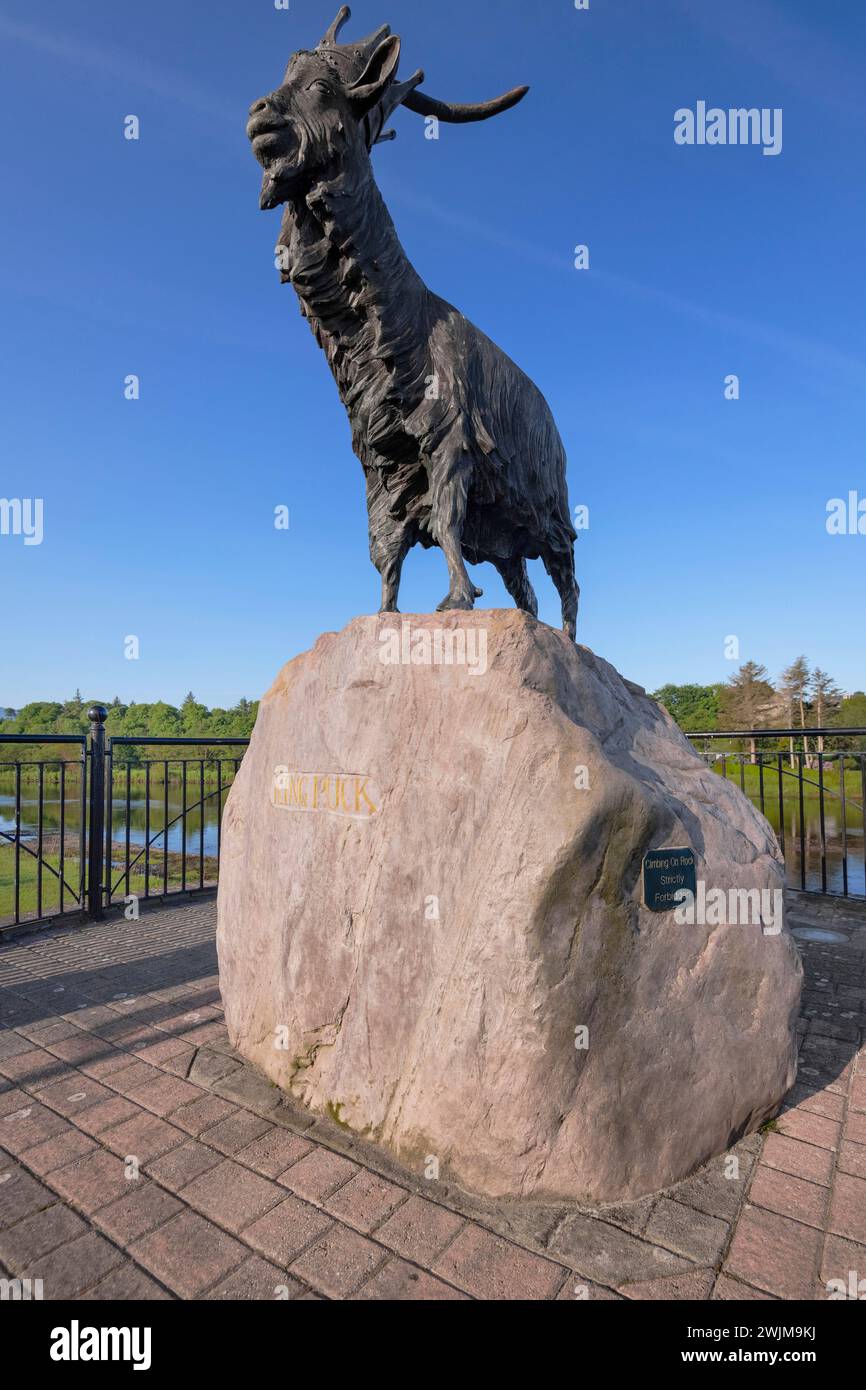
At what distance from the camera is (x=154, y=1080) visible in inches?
113

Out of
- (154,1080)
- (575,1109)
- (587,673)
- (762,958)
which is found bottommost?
(154,1080)

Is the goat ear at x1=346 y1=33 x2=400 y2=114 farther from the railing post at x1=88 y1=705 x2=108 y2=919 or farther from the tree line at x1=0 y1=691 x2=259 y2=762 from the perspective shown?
the tree line at x1=0 y1=691 x2=259 y2=762

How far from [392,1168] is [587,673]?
1851mm

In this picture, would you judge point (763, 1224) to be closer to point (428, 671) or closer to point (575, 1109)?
point (575, 1109)

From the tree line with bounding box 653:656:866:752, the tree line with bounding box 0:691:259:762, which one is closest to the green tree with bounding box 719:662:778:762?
the tree line with bounding box 653:656:866:752

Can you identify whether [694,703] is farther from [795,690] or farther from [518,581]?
[518,581]

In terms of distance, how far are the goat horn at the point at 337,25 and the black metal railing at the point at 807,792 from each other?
3.80 m

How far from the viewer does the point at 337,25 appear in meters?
2.90

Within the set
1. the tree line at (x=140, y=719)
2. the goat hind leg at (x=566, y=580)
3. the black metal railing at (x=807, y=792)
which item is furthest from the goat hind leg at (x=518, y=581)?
the tree line at (x=140, y=719)

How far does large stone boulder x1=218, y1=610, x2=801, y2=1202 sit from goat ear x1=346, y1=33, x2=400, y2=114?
6.69ft

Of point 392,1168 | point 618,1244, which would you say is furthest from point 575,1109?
point 392,1168

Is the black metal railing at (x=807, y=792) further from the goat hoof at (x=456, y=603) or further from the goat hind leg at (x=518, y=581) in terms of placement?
the goat hoof at (x=456, y=603)

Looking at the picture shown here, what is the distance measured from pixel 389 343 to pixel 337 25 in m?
1.36
